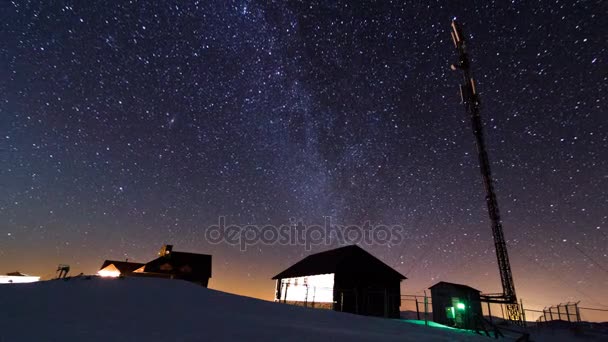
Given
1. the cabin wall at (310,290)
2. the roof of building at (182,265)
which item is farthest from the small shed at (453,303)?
the roof of building at (182,265)

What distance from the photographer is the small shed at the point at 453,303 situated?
2203 cm

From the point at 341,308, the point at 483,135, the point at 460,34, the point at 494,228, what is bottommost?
the point at 341,308

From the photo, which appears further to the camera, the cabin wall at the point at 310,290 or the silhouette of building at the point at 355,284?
the cabin wall at the point at 310,290

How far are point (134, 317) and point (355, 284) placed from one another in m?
23.3

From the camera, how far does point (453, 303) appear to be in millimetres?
23016

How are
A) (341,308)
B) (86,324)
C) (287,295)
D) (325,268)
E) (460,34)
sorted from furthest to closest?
(460,34)
(287,295)
(325,268)
(341,308)
(86,324)

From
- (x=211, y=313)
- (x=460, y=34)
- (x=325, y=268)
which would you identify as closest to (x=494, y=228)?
(x=325, y=268)

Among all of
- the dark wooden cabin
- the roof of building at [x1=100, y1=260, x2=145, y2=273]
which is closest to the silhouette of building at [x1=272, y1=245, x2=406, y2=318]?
the dark wooden cabin

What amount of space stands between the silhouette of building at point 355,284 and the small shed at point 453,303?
194 inches

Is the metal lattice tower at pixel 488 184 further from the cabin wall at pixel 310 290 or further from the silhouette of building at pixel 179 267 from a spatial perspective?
the silhouette of building at pixel 179 267

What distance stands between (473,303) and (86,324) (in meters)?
24.4

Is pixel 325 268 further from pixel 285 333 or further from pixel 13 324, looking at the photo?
pixel 13 324

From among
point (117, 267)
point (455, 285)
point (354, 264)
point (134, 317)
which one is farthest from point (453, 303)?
point (117, 267)

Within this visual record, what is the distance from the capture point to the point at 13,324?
24.0 feet
